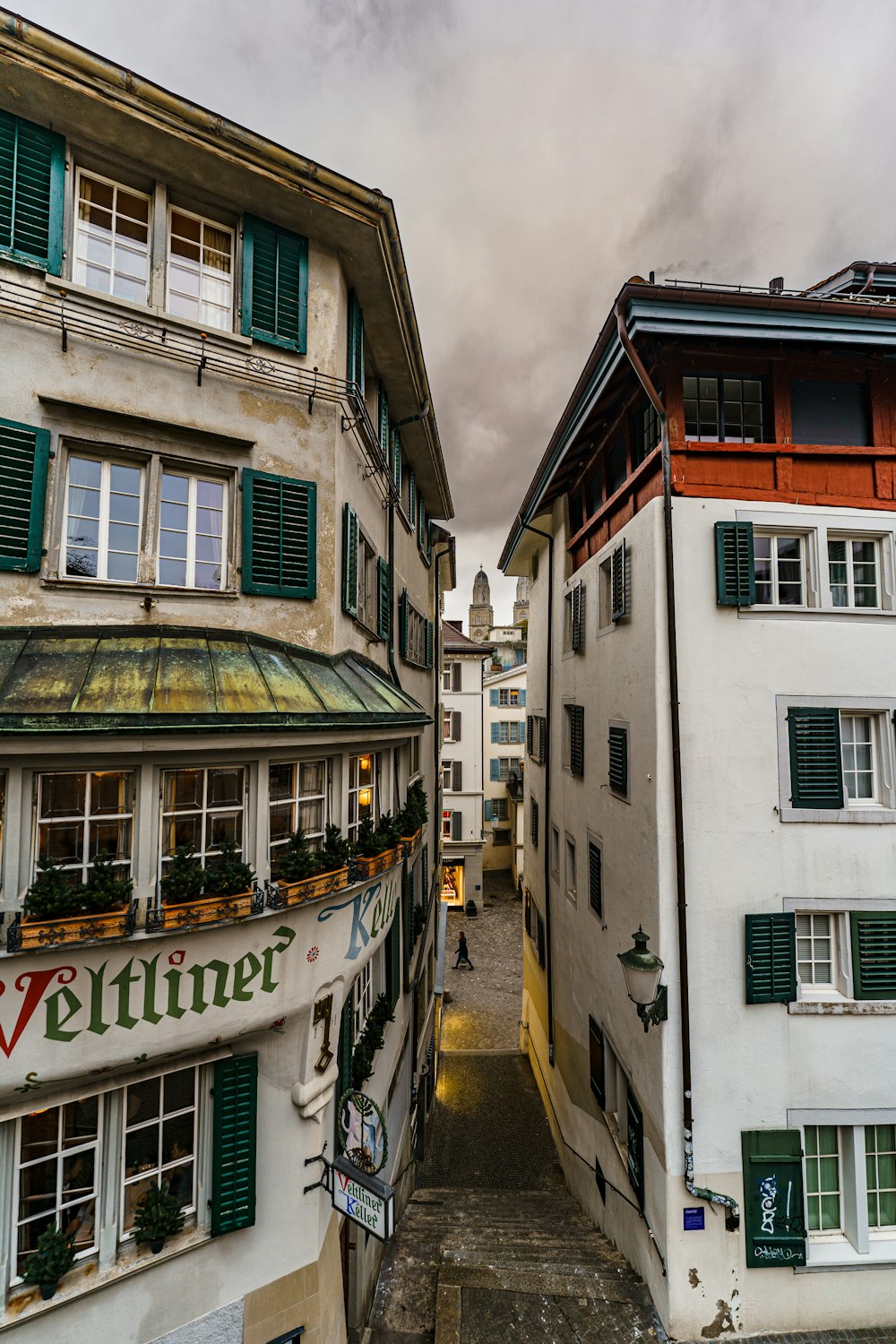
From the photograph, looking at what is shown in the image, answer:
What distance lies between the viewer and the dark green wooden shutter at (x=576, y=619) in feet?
46.3

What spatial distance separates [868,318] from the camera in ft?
29.1

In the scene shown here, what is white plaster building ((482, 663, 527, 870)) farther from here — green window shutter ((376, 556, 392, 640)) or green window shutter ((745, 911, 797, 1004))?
green window shutter ((745, 911, 797, 1004))

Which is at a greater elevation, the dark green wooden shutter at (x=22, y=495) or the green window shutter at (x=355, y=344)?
the green window shutter at (x=355, y=344)

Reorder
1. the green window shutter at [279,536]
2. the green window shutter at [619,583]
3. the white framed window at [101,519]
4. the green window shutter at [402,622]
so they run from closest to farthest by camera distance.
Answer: the white framed window at [101,519] → the green window shutter at [279,536] → the green window shutter at [619,583] → the green window shutter at [402,622]

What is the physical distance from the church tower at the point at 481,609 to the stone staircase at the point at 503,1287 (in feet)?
243

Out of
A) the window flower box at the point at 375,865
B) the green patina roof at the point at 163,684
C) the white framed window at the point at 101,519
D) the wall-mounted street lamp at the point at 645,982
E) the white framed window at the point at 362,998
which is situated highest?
the white framed window at the point at 101,519

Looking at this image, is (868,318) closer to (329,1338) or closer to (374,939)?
(374,939)

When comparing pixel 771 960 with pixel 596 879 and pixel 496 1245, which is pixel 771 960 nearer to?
pixel 596 879

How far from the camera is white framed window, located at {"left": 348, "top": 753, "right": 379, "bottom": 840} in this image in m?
8.21

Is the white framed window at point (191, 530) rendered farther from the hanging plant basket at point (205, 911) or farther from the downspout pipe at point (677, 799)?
the downspout pipe at point (677, 799)

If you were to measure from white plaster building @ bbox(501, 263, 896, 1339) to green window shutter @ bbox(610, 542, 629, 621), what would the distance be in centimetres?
48

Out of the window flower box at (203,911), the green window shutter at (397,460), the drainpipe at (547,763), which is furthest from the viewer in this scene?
the drainpipe at (547,763)

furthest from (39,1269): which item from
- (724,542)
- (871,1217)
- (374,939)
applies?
(724,542)

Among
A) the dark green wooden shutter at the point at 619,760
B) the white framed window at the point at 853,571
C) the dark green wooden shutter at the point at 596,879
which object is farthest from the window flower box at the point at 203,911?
the white framed window at the point at 853,571
